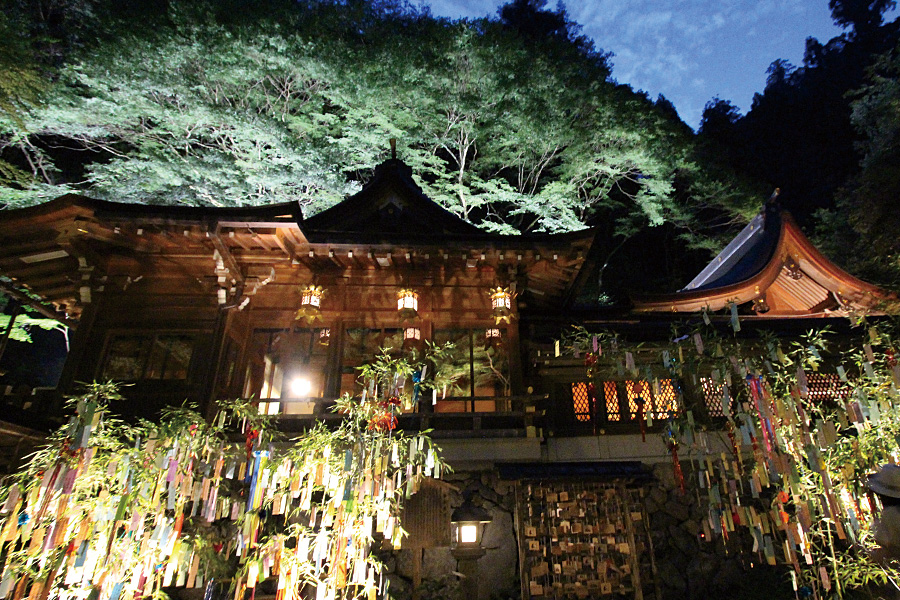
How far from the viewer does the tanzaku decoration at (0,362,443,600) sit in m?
5.61

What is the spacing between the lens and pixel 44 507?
557cm

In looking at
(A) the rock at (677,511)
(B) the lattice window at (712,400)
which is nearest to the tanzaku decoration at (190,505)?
(A) the rock at (677,511)

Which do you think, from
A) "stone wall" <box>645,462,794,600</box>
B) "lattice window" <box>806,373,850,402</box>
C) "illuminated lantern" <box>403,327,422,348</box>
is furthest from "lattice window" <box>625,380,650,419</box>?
"illuminated lantern" <box>403,327,422,348</box>

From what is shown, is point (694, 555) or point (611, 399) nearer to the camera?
point (694, 555)

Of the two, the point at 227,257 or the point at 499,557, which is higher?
the point at 227,257

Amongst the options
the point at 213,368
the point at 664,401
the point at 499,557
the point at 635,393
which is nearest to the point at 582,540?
the point at 499,557

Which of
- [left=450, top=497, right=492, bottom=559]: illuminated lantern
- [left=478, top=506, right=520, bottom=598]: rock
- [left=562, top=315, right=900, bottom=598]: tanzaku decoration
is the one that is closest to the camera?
[left=562, top=315, right=900, bottom=598]: tanzaku decoration

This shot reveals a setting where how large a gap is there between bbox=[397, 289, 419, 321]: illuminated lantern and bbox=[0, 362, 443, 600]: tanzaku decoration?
2.18 m

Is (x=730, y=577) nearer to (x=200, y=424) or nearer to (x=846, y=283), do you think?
(x=846, y=283)

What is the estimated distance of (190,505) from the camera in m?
7.55

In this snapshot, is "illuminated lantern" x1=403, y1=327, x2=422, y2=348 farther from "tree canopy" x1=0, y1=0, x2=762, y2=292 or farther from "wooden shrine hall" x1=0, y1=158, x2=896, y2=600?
"tree canopy" x1=0, y1=0, x2=762, y2=292

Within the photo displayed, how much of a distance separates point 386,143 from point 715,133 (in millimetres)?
26598

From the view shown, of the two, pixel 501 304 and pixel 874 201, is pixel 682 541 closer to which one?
pixel 501 304

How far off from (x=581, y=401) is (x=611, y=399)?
0.63m
